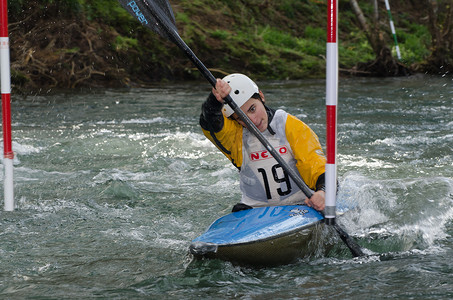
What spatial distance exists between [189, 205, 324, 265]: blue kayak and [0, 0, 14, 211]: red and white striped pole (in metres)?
1.43

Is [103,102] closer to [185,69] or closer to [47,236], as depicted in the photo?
[185,69]

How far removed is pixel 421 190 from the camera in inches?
188

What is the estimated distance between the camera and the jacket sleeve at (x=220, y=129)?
395 cm

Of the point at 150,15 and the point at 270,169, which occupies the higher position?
the point at 150,15

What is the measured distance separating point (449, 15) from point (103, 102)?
7722 millimetres

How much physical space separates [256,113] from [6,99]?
1611 millimetres

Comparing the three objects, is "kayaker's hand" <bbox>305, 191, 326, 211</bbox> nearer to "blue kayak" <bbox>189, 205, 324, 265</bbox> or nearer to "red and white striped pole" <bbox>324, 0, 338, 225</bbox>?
"blue kayak" <bbox>189, 205, 324, 265</bbox>

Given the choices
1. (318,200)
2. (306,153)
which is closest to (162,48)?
(306,153)

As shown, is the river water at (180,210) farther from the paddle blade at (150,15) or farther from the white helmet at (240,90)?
the paddle blade at (150,15)

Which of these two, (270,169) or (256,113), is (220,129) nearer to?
(256,113)

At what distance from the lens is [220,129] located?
4.07 meters

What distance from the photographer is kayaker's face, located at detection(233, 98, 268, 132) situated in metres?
4.05

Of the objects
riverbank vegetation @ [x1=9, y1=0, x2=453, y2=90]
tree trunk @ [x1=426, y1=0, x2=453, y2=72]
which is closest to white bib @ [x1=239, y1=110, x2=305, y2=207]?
riverbank vegetation @ [x1=9, y1=0, x2=453, y2=90]

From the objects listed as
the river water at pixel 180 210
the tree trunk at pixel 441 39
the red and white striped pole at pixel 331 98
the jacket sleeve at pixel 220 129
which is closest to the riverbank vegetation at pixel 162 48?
the tree trunk at pixel 441 39
